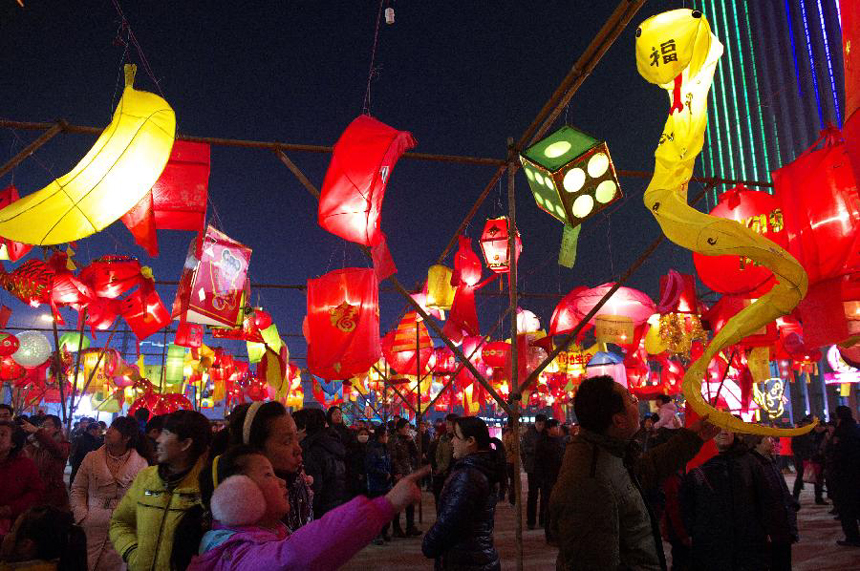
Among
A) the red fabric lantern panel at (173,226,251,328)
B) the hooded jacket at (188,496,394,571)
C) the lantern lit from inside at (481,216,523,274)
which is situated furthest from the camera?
the lantern lit from inside at (481,216,523,274)

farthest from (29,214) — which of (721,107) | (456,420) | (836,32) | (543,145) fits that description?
(721,107)

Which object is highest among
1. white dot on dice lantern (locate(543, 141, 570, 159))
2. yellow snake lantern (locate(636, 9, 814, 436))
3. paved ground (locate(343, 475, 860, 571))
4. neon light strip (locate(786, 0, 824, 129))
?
neon light strip (locate(786, 0, 824, 129))

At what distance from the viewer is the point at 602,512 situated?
203cm

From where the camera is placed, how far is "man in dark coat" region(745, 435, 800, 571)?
368 cm

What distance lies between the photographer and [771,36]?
57.3ft

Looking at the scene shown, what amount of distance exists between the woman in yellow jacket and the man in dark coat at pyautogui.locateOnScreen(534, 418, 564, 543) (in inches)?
258

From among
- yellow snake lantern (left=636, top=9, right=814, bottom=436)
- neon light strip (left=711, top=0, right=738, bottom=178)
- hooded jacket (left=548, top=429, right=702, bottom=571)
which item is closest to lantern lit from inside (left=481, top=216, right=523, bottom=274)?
yellow snake lantern (left=636, top=9, right=814, bottom=436)

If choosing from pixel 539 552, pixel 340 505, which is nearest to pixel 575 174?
pixel 340 505

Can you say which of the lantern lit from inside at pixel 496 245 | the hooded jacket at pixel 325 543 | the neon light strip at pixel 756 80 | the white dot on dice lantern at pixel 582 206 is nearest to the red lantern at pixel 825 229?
the white dot on dice lantern at pixel 582 206

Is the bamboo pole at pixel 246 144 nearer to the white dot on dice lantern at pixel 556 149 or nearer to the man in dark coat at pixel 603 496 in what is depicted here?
the white dot on dice lantern at pixel 556 149

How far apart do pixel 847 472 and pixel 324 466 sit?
619 cm

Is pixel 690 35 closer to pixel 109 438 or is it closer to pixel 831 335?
pixel 831 335

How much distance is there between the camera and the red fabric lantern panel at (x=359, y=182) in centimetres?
398

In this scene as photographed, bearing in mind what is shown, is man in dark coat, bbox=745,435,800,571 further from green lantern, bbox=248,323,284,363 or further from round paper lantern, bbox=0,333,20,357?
round paper lantern, bbox=0,333,20,357
